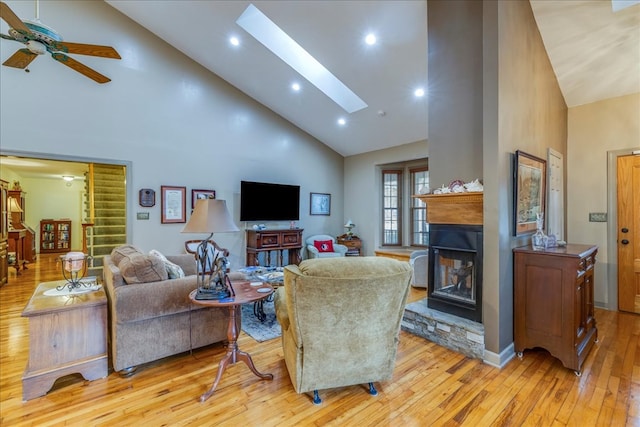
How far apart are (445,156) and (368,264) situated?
178 centimetres

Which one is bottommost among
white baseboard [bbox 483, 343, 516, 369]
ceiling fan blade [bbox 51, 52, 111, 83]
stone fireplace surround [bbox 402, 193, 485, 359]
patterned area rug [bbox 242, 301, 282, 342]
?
patterned area rug [bbox 242, 301, 282, 342]

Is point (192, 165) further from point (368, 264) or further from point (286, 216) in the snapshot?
point (368, 264)

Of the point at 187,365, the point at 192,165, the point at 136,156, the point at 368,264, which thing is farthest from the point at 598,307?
the point at 136,156

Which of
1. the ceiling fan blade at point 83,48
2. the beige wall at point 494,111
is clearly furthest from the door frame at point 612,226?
the ceiling fan blade at point 83,48

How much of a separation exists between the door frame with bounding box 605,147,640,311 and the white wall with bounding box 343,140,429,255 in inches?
130

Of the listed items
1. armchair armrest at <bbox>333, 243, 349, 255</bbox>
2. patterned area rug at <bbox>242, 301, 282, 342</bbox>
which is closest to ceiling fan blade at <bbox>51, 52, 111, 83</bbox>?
patterned area rug at <bbox>242, 301, 282, 342</bbox>

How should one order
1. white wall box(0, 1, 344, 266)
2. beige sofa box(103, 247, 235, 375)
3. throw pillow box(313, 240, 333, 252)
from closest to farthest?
beige sofa box(103, 247, 235, 375), white wall box(0, 1, 344, 266), throw pillow box(313, 240, 333, 252)

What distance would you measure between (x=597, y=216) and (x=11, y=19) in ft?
21.0

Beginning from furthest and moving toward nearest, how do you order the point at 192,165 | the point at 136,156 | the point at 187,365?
the point at 192,165, the point at 136,156, the point at 187,365

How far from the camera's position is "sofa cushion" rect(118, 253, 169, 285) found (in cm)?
236

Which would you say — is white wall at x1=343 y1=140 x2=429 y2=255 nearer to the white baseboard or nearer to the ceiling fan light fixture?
the white baseboard

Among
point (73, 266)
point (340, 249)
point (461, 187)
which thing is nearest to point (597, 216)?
point (461, 187)

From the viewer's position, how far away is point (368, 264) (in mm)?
1872

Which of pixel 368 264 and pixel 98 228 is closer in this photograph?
pixel 368 264
